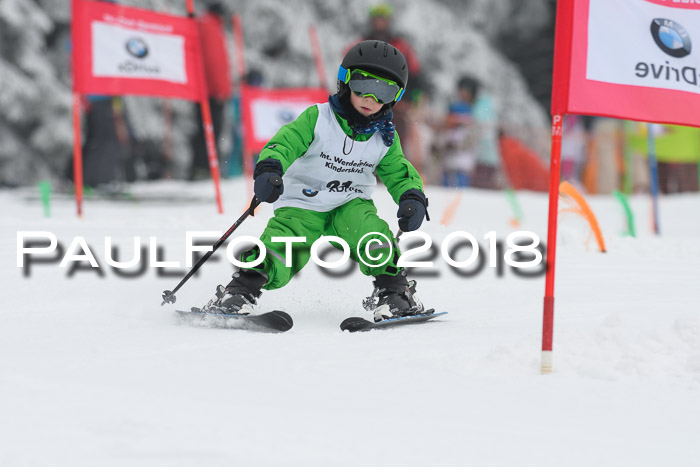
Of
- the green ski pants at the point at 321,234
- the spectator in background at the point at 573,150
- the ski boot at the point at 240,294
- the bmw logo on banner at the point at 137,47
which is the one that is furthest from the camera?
the spectator in background at the point at 573,150

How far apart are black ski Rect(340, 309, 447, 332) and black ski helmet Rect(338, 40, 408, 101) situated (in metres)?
0.98

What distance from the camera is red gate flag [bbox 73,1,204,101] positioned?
646 cm

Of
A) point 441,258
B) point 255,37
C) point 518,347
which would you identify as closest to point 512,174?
point 255,37

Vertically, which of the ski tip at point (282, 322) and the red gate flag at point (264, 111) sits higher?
the red gate flag at point (264, 111)

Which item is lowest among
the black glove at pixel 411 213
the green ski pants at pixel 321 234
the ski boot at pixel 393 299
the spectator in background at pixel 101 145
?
the ski boot at pixel 393 299

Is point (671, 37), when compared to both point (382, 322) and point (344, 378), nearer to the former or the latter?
point (382, 322)

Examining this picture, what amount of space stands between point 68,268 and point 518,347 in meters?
2.64

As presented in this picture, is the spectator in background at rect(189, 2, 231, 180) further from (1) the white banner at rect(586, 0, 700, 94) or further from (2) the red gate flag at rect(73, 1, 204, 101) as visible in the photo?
(1) the white banner at rect(586, 0, 700, 94)

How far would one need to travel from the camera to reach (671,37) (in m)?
3.39

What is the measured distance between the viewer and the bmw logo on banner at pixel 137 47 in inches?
259

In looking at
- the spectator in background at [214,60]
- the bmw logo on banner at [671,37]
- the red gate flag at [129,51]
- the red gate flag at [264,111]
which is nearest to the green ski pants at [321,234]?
the bmw logo on banner at [671,37]

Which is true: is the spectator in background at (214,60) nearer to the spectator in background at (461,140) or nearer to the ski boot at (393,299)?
the spectator in background at (461,140)

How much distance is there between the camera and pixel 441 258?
5.29 metres

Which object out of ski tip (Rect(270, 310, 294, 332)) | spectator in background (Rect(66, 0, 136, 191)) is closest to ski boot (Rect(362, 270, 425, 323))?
ski tip (Rect(270, 310, 294, 332))
